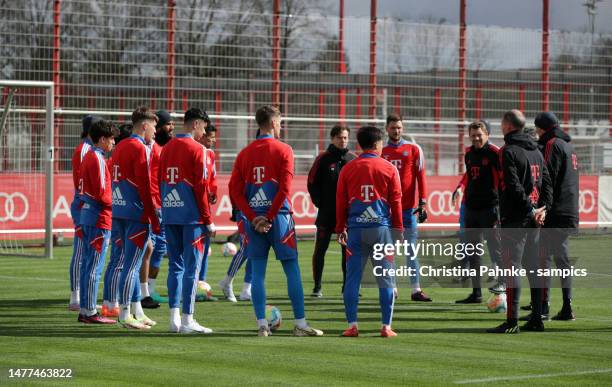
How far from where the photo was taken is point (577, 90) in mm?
29859

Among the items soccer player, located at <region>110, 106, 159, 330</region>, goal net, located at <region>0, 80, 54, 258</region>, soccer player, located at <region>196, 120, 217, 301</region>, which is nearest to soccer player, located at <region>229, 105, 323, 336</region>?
soccer player, located at <region>110, 106, 159, 330</region>

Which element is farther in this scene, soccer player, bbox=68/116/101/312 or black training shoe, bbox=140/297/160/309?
black training shoe, bbox=140/297/160/309

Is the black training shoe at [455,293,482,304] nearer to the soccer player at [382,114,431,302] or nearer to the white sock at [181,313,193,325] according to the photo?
the soccer player at [382,114,431,302]

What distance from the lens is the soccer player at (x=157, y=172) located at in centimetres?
1255

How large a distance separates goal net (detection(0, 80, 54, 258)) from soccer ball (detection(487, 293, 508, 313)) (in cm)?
1140

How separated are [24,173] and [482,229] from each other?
11287 mm

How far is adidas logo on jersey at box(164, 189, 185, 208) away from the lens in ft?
36.7

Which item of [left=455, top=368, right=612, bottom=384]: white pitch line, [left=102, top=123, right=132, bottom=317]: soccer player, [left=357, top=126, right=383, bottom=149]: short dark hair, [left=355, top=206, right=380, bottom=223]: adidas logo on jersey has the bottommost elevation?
[left=455, top=368, right=612, bottom=384]: white pitch line

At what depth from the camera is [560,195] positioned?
41.2 ft

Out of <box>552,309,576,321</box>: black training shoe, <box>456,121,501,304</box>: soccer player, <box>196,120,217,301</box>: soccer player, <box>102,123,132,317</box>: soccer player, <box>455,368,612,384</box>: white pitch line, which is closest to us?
<box>455,368,612,384</box>: white pitch line

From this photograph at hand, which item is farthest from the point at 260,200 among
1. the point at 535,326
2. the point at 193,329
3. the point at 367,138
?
the point at 535,326

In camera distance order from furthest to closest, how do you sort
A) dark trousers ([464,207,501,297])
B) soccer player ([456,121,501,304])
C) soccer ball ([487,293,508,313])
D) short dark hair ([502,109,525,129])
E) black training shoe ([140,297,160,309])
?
dark trousers ([464,207,501,297]), soccer player ([456,121,501,304]), black training shoe ([140,297,160,309]), soccer ball ([487,293,508,313]), short dark hair ([502,109,525,129])

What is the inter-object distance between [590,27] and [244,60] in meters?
12.0

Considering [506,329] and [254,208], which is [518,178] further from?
[254,208]
